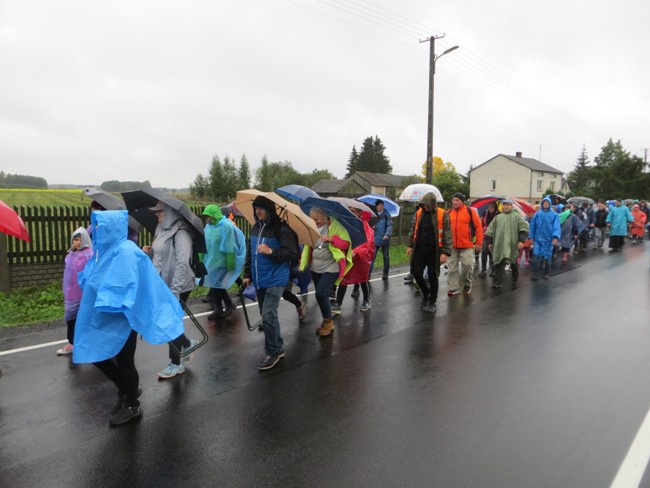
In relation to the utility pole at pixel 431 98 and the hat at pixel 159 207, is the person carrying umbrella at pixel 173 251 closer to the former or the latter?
the hat at pixel 159 207

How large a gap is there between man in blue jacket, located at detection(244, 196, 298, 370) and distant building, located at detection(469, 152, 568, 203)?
66154 mm

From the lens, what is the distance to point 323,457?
Result: 10.8 feet

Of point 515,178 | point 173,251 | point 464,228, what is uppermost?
point 515,178

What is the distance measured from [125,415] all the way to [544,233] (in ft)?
32.9

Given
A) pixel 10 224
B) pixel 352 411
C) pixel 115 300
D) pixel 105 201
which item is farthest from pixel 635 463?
pixel 105 201

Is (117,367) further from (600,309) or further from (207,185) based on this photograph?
(207,185)

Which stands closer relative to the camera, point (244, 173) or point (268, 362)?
point (268, 362)

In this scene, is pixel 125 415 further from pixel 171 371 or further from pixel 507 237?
pixel 507 237

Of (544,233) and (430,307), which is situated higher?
(544,233)

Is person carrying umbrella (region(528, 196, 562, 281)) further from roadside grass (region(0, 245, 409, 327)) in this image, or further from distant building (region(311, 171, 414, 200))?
distant building (region(311, 171, 414, 200))

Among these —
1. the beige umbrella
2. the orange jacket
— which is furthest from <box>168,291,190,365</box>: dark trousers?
the orange jacket

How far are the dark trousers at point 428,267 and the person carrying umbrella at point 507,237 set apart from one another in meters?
2.88

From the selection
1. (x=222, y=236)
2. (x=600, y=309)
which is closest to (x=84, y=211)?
(x=222, y=236)

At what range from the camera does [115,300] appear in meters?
3.47
